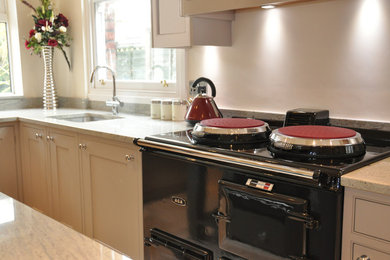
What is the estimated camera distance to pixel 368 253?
1.29 m

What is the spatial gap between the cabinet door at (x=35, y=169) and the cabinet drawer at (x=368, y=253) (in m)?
2.26

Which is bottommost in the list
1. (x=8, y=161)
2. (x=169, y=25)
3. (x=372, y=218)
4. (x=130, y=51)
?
(x=8, y=161)

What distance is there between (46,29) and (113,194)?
71.5 inches

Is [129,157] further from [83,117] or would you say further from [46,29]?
[46,29]

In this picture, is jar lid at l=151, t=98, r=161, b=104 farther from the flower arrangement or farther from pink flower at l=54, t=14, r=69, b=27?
pink flower at l=54, t=14, r=69, b=27

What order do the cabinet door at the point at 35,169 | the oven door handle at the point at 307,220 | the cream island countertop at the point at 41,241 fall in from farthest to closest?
the cabinet door at the point at 35,169, the oven door handle at the point at 307,220, the cream island countertop at the point at 41,241

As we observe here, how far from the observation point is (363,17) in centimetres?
190

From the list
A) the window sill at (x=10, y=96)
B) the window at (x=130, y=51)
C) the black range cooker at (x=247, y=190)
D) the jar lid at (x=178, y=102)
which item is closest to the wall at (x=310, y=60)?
the jar lid at (x=178, y=102)

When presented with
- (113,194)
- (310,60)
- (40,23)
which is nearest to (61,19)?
(40,23)

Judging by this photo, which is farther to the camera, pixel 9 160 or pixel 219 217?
pixel 9 160

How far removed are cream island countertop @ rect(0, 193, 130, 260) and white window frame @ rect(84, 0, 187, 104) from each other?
6.37ft

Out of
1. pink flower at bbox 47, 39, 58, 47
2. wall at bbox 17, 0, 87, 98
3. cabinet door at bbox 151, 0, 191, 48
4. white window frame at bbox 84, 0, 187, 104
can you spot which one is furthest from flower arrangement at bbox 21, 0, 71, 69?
cabinet door at bbox 151, 0, 191, 48

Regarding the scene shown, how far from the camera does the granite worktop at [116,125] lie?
2.26 meters

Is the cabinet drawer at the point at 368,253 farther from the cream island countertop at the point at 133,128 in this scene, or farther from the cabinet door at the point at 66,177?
the cabinet door at the point at 66,177
